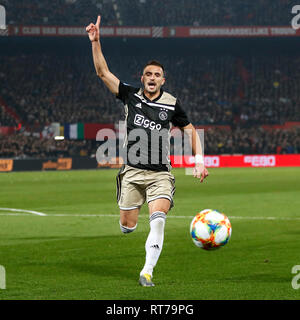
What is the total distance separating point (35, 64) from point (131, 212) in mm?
48655

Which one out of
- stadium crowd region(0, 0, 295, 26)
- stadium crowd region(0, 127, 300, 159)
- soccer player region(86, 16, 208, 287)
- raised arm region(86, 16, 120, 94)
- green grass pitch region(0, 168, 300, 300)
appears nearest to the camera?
green grass pitch region(0, 168, 300, 300)

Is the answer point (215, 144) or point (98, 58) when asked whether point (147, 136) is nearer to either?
point (98, 58)

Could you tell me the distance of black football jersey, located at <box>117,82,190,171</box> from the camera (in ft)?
28.0

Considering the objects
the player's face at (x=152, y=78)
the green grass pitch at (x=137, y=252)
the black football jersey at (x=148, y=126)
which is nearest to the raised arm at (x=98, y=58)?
the black football jersey at (x=148, y=126)

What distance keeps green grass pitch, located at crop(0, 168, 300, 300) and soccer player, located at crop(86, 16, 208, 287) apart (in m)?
0.98

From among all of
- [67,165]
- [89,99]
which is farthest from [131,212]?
[89,99]

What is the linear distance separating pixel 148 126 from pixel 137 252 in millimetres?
3064

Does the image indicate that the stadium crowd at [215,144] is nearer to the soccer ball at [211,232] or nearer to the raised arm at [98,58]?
the raised arm at [98,58]

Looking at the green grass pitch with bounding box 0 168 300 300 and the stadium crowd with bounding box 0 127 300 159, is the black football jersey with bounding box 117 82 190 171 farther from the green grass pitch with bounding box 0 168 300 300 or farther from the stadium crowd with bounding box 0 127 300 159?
the stadium crowd with bounding box 0 127 300 159

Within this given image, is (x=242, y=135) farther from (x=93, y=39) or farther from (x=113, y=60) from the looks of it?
(x=93, y=39)

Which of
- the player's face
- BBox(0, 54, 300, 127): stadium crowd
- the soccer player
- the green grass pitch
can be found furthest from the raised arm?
BBox(0, 54, 300, 127): stadium crowd

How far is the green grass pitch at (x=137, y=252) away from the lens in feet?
24.4

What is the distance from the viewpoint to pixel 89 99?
2074 inches

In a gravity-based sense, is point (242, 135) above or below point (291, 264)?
above
